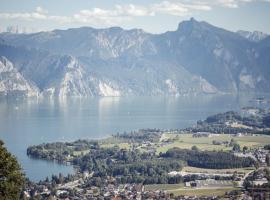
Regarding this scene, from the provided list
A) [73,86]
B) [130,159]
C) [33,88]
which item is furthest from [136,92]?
[130,159]

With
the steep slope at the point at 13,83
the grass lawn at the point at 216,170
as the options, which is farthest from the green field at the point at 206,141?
the steep slope at the point at 13,83

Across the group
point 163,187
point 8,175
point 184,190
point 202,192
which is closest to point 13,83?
point 163,187

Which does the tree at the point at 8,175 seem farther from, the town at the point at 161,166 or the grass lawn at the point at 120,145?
the grass lawn at the point at 120,145

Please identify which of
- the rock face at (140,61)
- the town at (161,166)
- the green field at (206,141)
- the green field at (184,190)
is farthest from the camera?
the rock face at (140,61)

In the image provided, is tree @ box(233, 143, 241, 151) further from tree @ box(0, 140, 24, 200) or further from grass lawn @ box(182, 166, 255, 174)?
tree @ box(0, 140, 24, 200)

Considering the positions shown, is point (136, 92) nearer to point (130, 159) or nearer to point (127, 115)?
point (127, 115)

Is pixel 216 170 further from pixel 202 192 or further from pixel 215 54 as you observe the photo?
pixel 215 54
